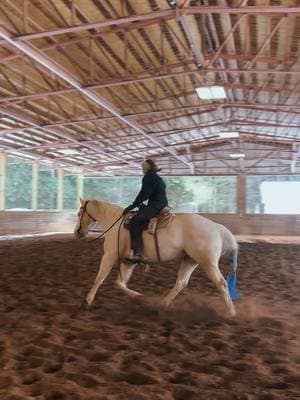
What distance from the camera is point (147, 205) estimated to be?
5996mm

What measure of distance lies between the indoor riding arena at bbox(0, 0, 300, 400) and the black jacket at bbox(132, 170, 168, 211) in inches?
10.8

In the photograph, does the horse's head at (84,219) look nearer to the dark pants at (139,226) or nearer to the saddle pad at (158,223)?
the dark pants at (139,226)

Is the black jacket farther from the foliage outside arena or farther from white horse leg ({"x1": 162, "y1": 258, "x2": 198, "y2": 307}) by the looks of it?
the foliage outside arena

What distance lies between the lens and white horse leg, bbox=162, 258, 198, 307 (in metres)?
5.77

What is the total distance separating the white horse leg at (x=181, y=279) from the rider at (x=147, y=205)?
1.88 feet

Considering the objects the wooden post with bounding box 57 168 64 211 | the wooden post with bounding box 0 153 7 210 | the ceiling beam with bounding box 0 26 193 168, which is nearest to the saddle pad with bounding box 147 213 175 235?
the ceiling beam with bounding box 0 26 193 168

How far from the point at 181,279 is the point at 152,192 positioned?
118cm

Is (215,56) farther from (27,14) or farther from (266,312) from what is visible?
(266,312)

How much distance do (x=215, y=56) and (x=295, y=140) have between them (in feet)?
39.0

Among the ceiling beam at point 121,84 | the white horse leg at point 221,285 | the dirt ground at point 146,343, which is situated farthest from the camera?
the ceiling beam at point 121,84

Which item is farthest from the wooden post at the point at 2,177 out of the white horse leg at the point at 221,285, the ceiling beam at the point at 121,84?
the white horse leg at the point at 221,285

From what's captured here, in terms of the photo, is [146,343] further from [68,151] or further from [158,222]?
[68,151]

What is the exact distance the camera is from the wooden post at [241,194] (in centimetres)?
2575

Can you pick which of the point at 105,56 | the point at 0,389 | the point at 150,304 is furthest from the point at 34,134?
the point at 0,389
